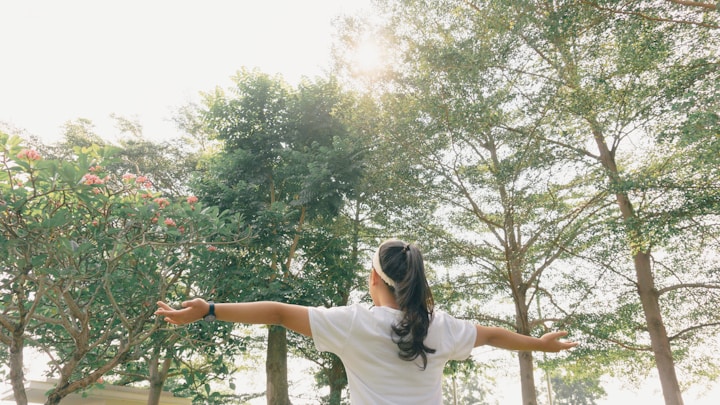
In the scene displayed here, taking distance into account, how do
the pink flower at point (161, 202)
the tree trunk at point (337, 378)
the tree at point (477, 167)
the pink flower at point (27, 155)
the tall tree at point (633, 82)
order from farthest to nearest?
the tree trunk at point (337, 378) < the tree at point (477, 167) < the tall tree at point (633, 82) < the pink flower at point (161, 202) < the pink flower at point (27, 155)

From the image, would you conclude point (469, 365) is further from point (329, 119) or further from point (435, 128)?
point (329, 119)

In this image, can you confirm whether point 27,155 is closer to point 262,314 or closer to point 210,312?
point 210,312

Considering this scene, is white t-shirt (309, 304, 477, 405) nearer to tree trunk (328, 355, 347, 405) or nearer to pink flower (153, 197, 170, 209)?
pink flower (153, 197, 170, 209)

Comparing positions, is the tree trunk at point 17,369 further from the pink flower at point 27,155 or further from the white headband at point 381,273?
the white headband at point 381,273

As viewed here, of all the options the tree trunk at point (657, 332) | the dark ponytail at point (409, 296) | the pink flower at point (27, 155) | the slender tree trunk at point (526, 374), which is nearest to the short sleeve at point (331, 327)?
the dark ponytail at point (409, 296)

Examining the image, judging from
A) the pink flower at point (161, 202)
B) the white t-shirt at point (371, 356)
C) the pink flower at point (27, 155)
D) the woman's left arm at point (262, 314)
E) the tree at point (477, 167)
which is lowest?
the white t-shirt at point (371, 356)

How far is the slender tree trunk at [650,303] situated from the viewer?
9.09 meters

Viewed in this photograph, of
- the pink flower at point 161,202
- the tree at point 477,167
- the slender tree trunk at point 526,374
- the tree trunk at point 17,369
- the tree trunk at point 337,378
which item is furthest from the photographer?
the tree trunk at point 337,378

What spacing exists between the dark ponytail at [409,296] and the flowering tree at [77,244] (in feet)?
10.7

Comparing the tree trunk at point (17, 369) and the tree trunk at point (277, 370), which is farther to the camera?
the tree trunk at point (277, 370)

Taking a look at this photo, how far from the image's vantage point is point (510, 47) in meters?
7.97

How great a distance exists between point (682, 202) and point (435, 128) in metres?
4.44

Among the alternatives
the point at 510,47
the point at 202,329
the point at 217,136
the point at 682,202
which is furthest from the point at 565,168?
the point at 217,136

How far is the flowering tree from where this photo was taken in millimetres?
4156
